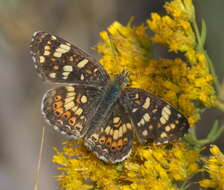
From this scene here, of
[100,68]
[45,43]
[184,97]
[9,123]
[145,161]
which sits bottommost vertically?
[9,123]

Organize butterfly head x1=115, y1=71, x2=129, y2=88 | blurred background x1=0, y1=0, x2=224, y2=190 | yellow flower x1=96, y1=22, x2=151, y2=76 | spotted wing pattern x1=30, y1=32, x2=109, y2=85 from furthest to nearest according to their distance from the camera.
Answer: blurred background x1=0, y1=0, x2=224, y2=190, yellow flower x1=96, y1=22, x2=151, y2=76, butterfly head x1=115, y1=71, x2=129, y2=88, spotted wing pattern x1=30, y1=32, x2=109, y2=85

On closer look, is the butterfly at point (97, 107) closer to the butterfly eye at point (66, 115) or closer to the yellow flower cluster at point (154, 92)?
the butterfly eye at point (66, 115)

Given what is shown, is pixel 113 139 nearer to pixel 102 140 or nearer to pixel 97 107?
pixel 102 140

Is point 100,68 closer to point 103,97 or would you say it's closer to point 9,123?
point 103,97

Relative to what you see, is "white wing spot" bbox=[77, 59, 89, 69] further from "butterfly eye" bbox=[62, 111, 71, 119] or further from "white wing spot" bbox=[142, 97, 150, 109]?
"white wing spot" bbox=[142, 97, 150, 109]

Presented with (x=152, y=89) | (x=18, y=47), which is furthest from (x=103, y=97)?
(x=18, y=47)

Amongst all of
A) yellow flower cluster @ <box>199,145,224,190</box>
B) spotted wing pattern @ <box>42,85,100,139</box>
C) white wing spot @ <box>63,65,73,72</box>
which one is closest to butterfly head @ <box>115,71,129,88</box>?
spotted wing pattern @ <box>42,85,100,139</box>
